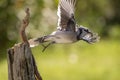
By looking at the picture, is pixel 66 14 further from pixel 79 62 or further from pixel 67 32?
pixel 79 62

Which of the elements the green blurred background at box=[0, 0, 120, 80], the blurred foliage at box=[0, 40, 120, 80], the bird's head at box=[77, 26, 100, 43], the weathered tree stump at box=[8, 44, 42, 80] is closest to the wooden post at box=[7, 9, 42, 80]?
the weathered tree stump at box=[8, 44, 42, 80]

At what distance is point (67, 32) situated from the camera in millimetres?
2404

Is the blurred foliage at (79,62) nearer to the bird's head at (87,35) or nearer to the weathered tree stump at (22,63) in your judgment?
the bird's head at (87,35)

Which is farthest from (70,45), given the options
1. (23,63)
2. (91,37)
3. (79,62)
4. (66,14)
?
(23,63)

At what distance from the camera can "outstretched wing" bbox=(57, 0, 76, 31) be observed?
2.46 metres

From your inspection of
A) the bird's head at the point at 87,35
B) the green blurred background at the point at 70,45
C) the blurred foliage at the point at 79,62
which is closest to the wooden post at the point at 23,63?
the bird's head at the point at 87,35

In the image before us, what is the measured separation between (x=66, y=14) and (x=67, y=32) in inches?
4.7

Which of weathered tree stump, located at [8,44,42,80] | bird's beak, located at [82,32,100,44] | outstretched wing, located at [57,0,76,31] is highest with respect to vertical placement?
outstretched wing, located at [57,0,76,31]

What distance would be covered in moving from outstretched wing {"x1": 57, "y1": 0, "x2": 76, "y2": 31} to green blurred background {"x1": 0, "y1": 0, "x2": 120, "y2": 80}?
1.80m

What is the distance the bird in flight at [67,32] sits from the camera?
7.55 feet

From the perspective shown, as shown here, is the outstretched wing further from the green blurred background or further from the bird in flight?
the green blurred background

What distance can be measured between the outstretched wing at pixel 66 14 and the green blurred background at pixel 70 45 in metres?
1.80

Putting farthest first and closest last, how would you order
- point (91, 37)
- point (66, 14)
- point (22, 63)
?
point (66, 14) → point (91, 37) → point (22, 63)

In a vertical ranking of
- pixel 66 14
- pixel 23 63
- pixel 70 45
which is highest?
pixel 66 14
